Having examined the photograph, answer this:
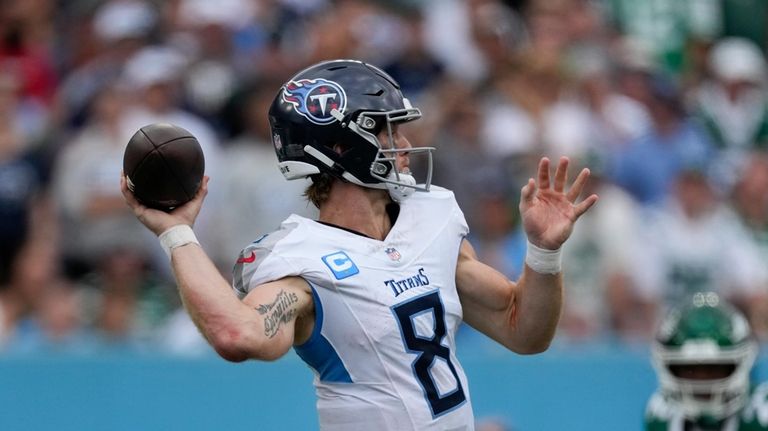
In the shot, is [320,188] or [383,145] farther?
[320,188]

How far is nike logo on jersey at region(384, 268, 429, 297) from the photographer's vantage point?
4.58 meters

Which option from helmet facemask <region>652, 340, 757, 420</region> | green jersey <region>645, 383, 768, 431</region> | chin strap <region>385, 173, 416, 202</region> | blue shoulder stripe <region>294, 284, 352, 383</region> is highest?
chin strap <region>385, 173, 416, 202</region>

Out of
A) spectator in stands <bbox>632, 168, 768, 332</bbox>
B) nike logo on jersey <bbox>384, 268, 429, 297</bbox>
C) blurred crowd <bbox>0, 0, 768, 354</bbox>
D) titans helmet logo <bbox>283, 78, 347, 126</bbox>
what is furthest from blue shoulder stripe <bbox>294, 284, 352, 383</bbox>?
spectator in stands <bbox>632, 168, 768, 332</bbox>

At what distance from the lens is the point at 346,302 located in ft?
14.8

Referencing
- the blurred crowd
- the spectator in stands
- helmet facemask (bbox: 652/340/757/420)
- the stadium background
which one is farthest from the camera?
the spectator in stands

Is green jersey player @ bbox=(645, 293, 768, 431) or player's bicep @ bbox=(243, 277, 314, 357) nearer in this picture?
player's bicep @ bbox=(243, 277, 314, 357)

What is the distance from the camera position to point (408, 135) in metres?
9.12

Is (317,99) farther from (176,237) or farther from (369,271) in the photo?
(176,237)

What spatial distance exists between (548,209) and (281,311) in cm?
98

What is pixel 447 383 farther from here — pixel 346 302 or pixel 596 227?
pixel 596 227

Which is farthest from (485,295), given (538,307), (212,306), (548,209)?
(212,306)

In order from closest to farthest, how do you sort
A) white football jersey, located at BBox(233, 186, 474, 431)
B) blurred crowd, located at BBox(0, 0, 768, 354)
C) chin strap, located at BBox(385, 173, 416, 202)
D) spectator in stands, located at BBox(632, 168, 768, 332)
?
white football jersey, located at BBox(233, 186, 474, 431), chin strap, located at BBox(385, 173, 416, 202), blurred crowd, located at BBox(0, 0, 768, 354), spectator in stands, located at BBox(632, 168, 768, 332)

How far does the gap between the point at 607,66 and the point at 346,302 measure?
661 cm

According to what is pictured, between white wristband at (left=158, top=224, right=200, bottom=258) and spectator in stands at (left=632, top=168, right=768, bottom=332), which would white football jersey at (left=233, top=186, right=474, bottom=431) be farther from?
spectator in stands at (left=632, top=168, right=768, bottom=332)
